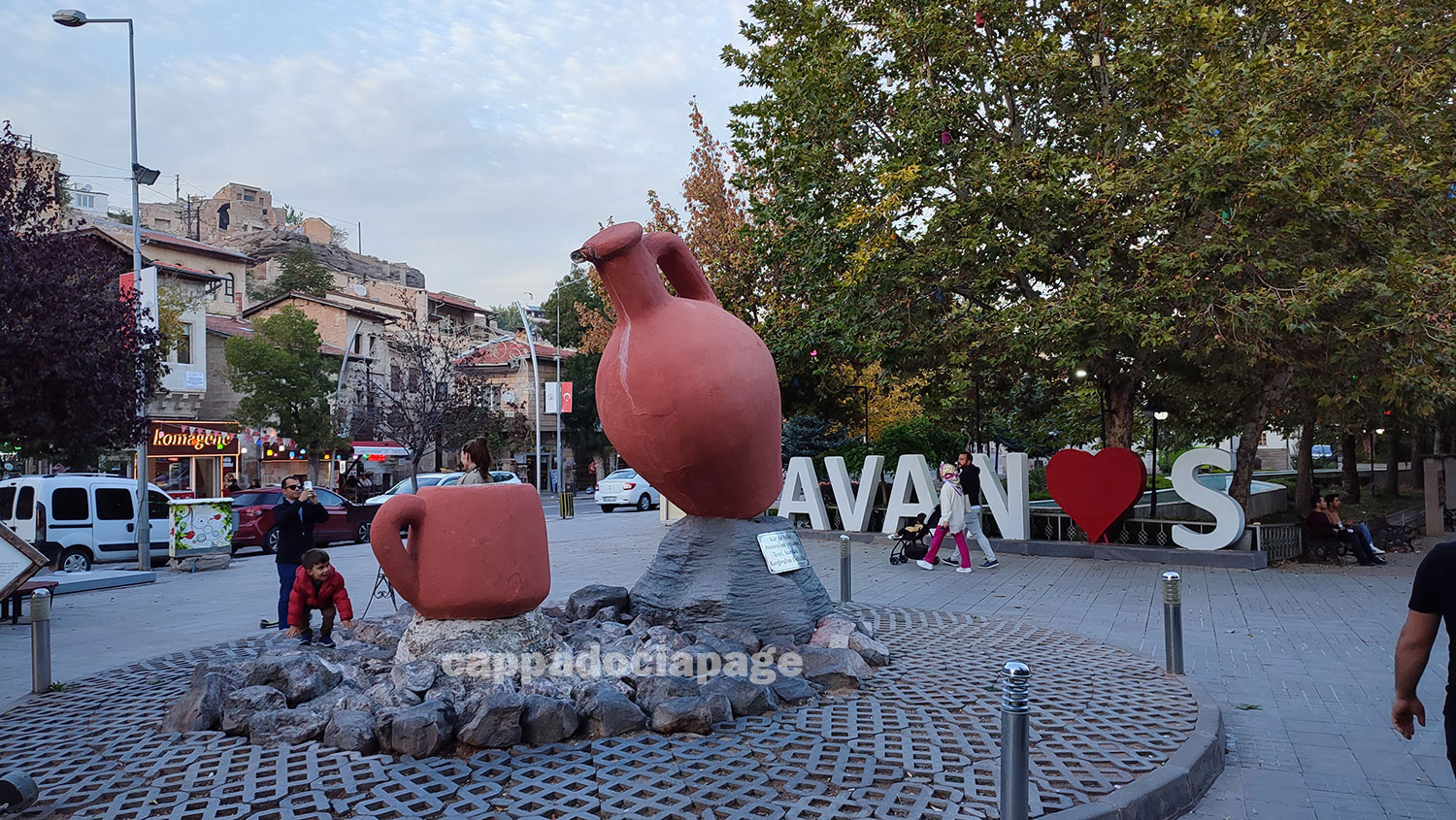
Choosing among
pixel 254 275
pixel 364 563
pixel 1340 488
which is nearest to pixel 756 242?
pixel 364 563

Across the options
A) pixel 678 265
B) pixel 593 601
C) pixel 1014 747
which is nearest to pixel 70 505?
pixel 593 601

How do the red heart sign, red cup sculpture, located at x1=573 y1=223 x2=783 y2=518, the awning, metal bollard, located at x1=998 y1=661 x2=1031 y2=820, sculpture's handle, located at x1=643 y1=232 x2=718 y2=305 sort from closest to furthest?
metal bollard, located at x1=998 y1=661 x2=1031 y2=820 → red cup sculpture, located at x1=573 y1=223 x2=783 y2=518 → sculpture's handle, located at x1=643 y1=232 x2=718 y2=305 → the red heart sign → the awning

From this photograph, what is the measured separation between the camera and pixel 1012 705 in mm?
3779

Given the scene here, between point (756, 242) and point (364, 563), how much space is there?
911 centimetres

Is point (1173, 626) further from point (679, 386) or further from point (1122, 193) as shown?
point (1122, 193)

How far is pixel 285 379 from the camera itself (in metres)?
31.9

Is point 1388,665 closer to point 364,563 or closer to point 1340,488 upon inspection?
point 364,563

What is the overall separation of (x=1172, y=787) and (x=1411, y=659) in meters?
1.54

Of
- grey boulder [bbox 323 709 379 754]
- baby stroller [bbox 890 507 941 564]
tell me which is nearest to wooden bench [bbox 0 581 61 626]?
grey boulder [bbox 323 709 379 754]

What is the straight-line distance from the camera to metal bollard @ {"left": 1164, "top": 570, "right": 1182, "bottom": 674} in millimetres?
6723

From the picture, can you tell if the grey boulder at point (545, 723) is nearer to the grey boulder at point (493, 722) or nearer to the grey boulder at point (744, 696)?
the grey boulder at point (493, 722)

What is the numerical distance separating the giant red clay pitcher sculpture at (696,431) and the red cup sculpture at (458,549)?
1255mm

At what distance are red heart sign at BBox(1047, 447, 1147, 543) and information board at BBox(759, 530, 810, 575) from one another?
762 centimetres

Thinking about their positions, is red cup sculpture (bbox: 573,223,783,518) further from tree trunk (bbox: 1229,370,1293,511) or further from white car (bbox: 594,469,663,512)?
white car (bbox: 594,469,663,512)
